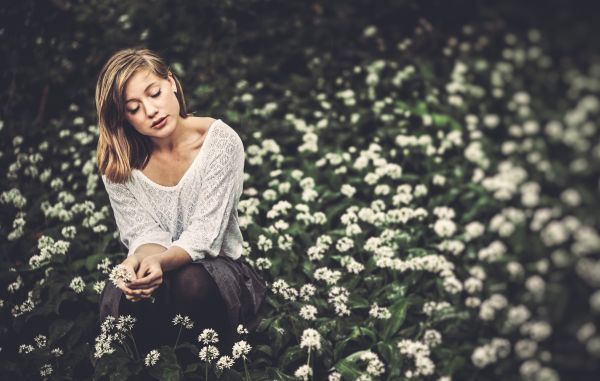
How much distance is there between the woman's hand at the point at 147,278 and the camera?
2.22m

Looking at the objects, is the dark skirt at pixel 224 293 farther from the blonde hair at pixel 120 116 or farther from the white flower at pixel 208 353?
the blonde hair at pixel 120 116

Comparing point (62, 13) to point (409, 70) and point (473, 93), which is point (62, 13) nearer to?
point (409, 70)

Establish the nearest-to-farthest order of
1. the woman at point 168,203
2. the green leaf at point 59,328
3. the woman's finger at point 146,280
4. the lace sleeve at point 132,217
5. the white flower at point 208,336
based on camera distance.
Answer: the woman's finger at point 146,280
the white flower at point 208,336
the woman at point 168,203
the lace sleeve at point 132,217
the green leaf at point 59,328

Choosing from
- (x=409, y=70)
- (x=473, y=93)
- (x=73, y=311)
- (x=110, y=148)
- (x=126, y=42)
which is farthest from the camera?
(x=126, y=42)

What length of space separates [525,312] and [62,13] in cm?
643

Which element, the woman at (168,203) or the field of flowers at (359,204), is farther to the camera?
the woman at (168,203)

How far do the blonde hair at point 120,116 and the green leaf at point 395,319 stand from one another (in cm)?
150

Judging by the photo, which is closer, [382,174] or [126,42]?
[382,174]

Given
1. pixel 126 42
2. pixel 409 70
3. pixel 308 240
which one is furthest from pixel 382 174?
pixel 126 42

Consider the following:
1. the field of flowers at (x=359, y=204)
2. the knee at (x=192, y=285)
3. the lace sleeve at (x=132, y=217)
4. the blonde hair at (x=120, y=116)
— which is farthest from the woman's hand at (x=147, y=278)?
the blonde hair at (x=120, y=116)

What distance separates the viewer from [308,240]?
353cm

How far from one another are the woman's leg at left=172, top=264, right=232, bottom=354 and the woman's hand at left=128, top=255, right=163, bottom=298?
0.13m

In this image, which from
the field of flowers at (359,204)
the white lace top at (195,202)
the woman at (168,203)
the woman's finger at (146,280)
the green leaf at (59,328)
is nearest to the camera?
the field of flowers at (359,204)

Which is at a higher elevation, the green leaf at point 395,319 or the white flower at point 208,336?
the white flower at point 208,336
